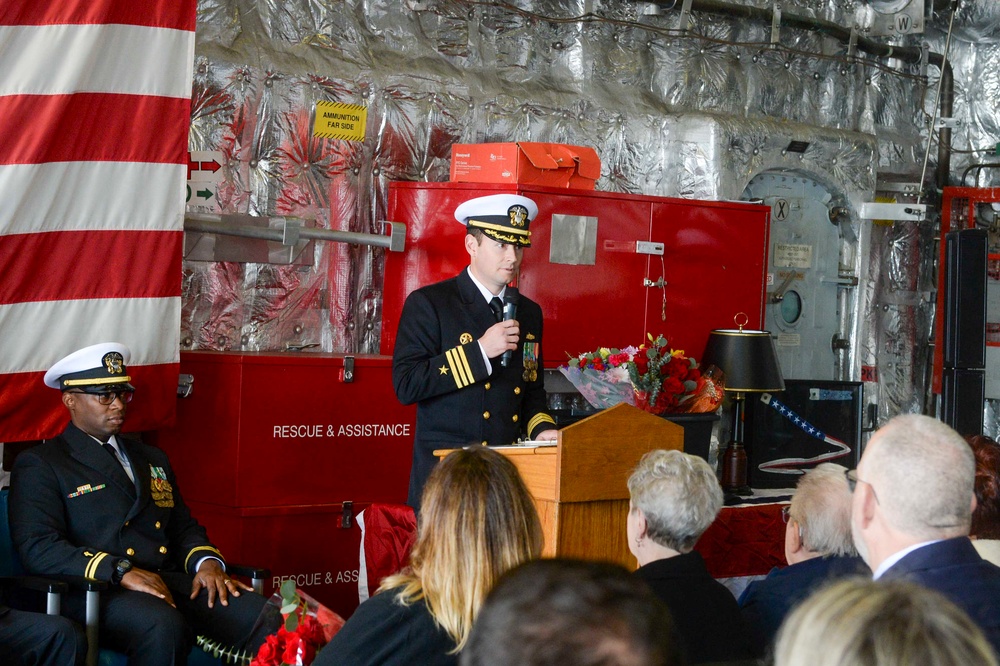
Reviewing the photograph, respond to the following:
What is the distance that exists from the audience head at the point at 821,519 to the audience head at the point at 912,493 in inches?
30.3

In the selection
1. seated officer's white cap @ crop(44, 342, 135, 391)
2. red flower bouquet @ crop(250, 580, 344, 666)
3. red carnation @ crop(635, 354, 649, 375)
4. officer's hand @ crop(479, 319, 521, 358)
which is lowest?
red flower bouquet @ crop(250, 580, 344, 666)

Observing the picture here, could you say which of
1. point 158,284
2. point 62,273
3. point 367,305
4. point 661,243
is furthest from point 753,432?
point 62,273

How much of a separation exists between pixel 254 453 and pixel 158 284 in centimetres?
77

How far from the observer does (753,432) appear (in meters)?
5.29

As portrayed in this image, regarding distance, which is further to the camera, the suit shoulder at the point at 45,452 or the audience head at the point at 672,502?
the suit shoulder at the point at 45,452

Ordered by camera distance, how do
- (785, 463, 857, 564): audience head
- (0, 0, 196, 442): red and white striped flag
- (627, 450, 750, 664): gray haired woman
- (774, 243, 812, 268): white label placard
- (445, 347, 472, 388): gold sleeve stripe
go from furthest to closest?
1. (774, 243, 812, 268): white label placard
2. (0, 0, 196, 442): red and white striped flag
3. (445, 347, 472, 388): gold sleeve stripe
4. (785, 463, 857, 564): audience head
5. (627, 450, 750, 664): gray haired woman

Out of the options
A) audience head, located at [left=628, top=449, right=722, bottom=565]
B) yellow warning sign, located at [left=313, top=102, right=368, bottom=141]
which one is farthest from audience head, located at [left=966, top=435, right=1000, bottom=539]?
→ yellow warning sign, located at [left=313, top=102, right=368, bottom=141]

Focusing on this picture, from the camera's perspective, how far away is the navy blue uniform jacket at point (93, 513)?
136 inches

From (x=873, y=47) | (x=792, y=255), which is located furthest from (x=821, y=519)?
(x=873, y=47)

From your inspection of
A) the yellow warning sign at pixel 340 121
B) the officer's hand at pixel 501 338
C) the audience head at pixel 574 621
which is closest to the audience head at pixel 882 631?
the audience head at pixel 574 621

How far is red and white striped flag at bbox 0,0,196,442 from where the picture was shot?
388cm

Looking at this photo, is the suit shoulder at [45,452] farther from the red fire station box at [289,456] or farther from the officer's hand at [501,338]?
the officer's hand at [501,338]

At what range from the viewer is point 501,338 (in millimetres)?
3379

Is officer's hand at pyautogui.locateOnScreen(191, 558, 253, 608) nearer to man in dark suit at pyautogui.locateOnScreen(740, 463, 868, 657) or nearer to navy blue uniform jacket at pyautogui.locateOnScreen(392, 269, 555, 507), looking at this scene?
navy blue uniform jacket at pyautogui.locateOnScreen(392, 269, 555, 507)
